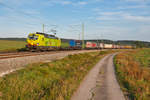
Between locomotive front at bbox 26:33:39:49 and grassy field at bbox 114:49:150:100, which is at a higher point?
locomotive front at bbox 26:33:39:49

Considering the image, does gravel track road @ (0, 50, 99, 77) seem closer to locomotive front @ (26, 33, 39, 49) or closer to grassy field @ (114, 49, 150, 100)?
grassy field @ (114, 49, 150, 100)

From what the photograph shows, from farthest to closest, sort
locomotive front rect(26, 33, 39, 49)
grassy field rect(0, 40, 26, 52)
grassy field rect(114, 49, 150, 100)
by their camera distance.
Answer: grassy field rect(0, 40, 26, 52) → locomotive front rect(26, 33, 39, 49) → grassy field rect(114, 49, 150, 100)

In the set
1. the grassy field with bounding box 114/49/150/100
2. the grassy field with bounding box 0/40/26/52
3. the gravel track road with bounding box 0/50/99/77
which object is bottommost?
the grassy field with bounding box 114/49/150/100

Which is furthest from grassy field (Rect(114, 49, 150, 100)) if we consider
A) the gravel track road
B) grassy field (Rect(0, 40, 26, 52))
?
grassy field (Rect(0, 40, 26, 52))

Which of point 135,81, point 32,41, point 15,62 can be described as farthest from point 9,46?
point 135,81

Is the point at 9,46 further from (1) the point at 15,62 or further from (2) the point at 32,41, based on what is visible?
(1) the point at 15,62

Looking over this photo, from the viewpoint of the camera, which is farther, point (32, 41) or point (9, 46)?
point (9, 46)

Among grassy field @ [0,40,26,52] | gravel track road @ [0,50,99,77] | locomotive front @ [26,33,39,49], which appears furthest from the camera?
grassy field @ [0,40,26,52]

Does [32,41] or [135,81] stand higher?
[32,41]

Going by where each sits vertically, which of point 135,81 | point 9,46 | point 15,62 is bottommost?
point 135,81

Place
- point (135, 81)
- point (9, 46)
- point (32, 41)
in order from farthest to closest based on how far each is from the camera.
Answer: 1. point (9, 46)
2. point (32, 41)
3. point (135, 81)

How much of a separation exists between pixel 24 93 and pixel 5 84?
1463mm

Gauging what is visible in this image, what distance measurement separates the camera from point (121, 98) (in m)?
7.79

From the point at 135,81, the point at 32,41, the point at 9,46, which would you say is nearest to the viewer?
the point at 135,81
